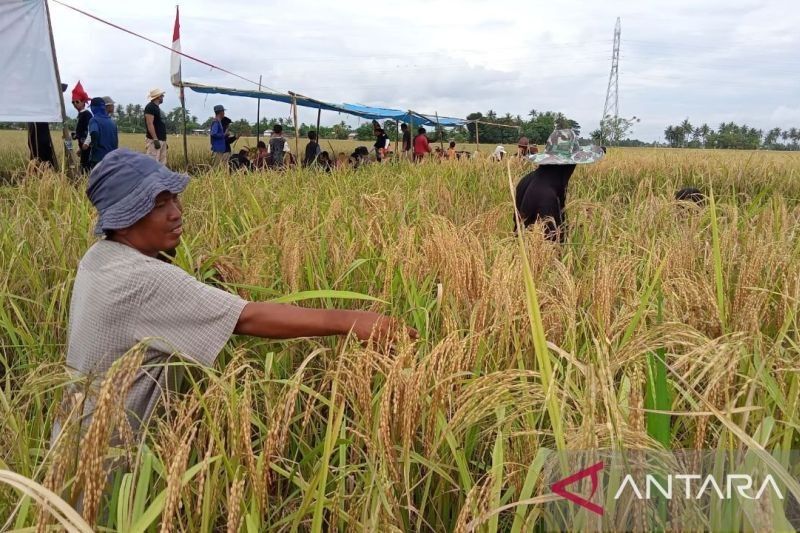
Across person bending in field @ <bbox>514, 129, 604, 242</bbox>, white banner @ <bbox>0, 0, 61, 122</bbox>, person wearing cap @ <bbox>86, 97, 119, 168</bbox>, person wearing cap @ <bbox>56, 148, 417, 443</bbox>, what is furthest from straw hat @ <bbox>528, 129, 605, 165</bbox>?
person wearing cap @ <bbox>86, 97, 119, 168</bbox>

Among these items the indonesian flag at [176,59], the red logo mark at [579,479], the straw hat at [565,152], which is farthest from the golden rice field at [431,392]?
the indonesian flag at [176,59]

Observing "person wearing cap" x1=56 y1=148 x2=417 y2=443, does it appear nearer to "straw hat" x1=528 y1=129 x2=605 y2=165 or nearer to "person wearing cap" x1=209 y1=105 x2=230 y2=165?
"straw hat" x1=528 y1=129 x2=605 y2=165

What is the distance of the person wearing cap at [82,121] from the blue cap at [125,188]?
6993mm

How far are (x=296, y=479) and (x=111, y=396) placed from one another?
1.41 ft

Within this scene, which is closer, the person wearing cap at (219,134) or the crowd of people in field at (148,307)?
the crowd of people in field at (148,307)

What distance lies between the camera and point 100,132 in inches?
269

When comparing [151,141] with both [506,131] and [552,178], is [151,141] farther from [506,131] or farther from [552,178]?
[506,131]

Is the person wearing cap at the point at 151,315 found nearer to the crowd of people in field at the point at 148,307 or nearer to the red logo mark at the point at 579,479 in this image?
the crowd of people in field at the point at 148,307

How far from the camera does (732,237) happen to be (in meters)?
2.33

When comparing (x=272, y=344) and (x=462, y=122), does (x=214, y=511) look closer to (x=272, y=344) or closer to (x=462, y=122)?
(x=272, y=344)

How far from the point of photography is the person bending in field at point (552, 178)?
359 centimetres

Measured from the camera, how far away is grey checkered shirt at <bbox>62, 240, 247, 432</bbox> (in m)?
1.42

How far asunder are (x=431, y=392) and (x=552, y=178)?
2716mm

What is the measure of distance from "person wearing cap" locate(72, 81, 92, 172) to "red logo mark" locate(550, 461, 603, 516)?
27.0ft
